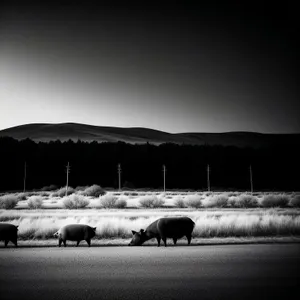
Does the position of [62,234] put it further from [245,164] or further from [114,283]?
[245,164]

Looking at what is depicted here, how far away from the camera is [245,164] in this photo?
8231cm

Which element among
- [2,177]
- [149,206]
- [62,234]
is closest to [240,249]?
[62,234]

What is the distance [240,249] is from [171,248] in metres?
2.13

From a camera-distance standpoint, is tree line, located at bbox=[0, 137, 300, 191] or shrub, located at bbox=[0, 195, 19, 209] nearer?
shrub, located at bbox=[0, 195, 19, 209]

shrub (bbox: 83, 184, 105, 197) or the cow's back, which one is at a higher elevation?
the cow's back

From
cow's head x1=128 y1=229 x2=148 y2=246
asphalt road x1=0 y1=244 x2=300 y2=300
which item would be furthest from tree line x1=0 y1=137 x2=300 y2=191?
asphalt road x1=0 y1=244 x2=300 y2=300

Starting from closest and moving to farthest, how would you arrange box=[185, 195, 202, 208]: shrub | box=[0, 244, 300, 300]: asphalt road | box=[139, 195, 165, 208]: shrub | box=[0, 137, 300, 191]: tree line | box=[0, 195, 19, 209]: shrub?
box=[0, 244, 300, 300]: asphalt road < box=[0, 195, 19, 209]: shrub < box=[185, 195, 202, 208]: shrub < box=[139, 195, 165, 208]: shrub < box=[0, 137, 300, 191]: tree line

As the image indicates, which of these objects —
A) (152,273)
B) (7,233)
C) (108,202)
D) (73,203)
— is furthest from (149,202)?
(152,273)

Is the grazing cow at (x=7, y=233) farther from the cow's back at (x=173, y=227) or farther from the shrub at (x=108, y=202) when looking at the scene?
the shrub at (x=108, y=202)

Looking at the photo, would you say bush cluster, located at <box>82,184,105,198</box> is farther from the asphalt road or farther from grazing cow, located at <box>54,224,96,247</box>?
the asphalt road

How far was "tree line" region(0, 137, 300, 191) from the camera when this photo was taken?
238ft

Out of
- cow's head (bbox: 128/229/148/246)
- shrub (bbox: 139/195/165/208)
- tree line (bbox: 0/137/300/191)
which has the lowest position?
shrub (bbox: 139/195/165/208)

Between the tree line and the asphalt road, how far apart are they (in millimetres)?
62885

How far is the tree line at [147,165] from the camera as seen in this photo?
72688 millimetres
